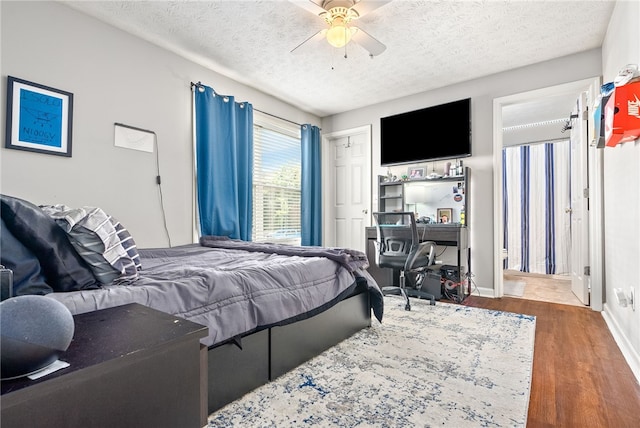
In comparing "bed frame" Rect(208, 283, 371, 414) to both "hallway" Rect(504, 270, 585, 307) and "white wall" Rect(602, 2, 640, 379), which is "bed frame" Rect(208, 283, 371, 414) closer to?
"white wall" Rect(602, 2, 640, 379)

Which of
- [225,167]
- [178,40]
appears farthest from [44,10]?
[225,167]

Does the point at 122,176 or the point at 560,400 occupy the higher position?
the point at 122,176

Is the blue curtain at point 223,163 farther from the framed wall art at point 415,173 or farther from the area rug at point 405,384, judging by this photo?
the framed wall art at point 415,173

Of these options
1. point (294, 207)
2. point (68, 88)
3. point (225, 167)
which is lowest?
point (294, 207)

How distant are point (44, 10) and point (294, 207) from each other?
3109 mm

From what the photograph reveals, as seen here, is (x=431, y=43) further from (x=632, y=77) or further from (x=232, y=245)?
(x=232, y=245)

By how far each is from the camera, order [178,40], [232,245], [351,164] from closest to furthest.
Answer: [232,245], [178,40], [351,164]

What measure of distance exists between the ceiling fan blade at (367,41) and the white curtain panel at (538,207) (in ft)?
12.7

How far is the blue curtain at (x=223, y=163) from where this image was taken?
3252 millimetres

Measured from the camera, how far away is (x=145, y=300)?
1168 mm

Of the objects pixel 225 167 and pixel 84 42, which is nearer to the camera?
pixel 84 42

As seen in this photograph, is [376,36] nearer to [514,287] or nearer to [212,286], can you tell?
[212,286]

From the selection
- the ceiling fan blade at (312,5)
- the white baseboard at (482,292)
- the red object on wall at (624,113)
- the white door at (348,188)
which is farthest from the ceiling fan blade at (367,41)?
the white baseboard at (482,292)

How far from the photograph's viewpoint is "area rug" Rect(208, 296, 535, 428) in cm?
138
